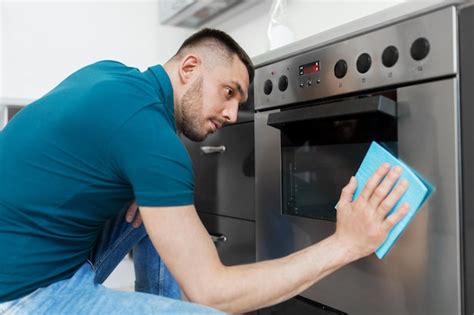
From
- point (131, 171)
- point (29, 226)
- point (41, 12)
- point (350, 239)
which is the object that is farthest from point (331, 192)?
point (41, 12)

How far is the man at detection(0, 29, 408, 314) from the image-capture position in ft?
2.33

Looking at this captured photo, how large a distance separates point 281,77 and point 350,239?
0.46 meters

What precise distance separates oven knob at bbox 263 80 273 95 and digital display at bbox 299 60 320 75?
0.11 meters

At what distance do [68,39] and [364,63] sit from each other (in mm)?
1570

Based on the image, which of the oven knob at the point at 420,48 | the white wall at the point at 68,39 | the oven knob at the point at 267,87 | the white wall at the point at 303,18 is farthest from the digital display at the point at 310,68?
the white wall at the point at 68,39

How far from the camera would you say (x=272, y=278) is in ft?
2.41

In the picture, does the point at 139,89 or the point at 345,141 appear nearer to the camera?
the point at 139,89

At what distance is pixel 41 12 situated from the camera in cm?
192

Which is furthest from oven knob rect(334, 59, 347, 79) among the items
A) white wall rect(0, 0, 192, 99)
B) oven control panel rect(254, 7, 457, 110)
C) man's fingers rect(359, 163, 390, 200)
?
white wall rect(0, 0, 192, 99)

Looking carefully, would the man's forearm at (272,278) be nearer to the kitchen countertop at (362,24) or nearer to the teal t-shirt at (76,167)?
the teal t-shirt at (76,167)

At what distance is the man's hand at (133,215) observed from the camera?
1.03 metres

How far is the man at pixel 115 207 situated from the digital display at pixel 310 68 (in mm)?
312

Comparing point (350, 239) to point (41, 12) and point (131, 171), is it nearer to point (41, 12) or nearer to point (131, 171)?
point (131, 171)

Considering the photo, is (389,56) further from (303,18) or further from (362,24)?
(303,18)
